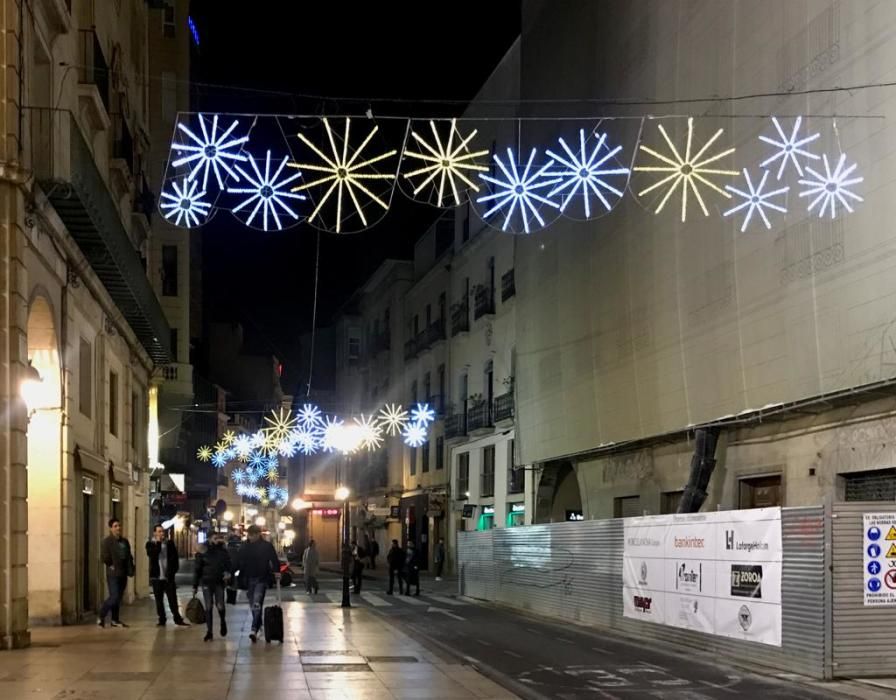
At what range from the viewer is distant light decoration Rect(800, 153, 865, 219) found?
54.5ft

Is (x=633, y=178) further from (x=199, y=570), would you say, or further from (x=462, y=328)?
(x=462, y=328)

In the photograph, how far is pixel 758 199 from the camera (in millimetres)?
18734

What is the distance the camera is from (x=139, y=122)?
29.8 m

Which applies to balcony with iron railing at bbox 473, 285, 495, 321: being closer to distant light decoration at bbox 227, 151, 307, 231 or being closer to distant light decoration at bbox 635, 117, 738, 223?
distant light decoration at bbox 635, 117, 738, 223

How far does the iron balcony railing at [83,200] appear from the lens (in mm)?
15594

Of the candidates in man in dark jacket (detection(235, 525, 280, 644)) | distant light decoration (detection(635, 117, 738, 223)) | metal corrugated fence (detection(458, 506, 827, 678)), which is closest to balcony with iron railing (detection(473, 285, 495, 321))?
metal corrugated fence (detection(458, 506, 827, 678))

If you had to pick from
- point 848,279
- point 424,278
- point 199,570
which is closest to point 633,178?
point 848,279

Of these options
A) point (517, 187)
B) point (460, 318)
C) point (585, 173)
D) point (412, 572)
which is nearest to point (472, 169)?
point (517, 187)

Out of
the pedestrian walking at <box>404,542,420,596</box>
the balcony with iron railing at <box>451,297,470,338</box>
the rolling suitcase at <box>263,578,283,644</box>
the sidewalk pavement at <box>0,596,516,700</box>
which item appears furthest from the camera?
the balcony with iron railing at <box>451,297,470,338</box>

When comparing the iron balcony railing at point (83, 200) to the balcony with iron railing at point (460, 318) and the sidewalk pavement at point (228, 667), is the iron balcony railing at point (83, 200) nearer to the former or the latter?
the sidewalk pavement at point (228, 667)

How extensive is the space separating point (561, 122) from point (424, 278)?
20041 mm

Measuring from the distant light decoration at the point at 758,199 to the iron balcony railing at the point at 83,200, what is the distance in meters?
10.3

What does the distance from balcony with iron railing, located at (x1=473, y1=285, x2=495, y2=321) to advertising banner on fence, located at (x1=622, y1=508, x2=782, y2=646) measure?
71.7 ft

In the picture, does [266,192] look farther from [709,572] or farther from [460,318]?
[460,318]
